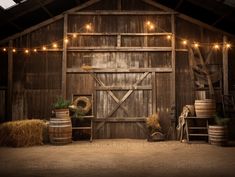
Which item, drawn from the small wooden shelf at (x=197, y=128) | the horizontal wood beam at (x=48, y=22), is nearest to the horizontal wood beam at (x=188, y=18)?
the horizontal wood beam at (x=48, y=22)

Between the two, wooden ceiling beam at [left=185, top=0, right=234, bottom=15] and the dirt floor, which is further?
wooden ceiling beam at [left=185, top=0, right=234, bottom=15]

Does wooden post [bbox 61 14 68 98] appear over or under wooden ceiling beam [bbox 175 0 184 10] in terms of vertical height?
under

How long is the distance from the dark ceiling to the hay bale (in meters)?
3.73

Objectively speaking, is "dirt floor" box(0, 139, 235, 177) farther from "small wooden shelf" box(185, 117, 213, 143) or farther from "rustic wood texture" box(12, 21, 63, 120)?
"rustic wood texture" box(12, 21, 63, 120)

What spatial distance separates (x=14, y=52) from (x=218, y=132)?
8.01 metres

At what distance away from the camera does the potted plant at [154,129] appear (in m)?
9.15

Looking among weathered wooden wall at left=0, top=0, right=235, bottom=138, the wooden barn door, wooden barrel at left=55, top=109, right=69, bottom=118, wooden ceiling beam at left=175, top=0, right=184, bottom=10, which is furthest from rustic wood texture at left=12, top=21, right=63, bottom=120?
wooden ceiling beam at left=175, top=0, right=184, bottom=10

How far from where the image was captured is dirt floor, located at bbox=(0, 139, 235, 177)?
16.0ft

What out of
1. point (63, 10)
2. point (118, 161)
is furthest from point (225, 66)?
point (63, 10)

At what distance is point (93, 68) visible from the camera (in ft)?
32.5

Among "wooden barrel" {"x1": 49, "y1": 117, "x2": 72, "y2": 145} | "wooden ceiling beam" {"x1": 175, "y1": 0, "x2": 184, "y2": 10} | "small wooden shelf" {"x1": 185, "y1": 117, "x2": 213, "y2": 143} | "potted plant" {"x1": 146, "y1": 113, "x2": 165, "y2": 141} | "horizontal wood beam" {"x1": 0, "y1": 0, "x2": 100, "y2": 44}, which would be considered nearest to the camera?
"wooden barrel" {"x1": 49, "y1": 117, "x2": 72, "y2": 145}

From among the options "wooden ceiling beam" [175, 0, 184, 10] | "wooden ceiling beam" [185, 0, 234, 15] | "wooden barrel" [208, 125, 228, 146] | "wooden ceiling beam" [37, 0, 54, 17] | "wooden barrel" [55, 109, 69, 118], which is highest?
"wooden ceiling beam" [175, 0, 184, 10]

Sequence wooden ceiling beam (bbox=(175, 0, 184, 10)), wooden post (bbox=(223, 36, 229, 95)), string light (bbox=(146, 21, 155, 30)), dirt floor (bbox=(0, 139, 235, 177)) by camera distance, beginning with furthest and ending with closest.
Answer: string light (bbox=(146, 21, 155, 30))
wooden post (bbox=(223, 36, 229, 95))
wooden ceiling beam (bbox=(175, 0, 184, 10))
dirt floor (bbox=(0, 139, 235, 177))

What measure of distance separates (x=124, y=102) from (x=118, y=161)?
13.6ft
